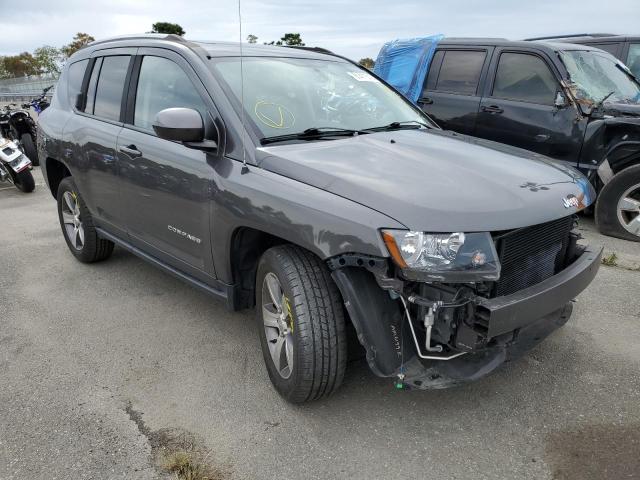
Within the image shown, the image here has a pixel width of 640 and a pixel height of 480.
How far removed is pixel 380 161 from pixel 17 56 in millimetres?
77416

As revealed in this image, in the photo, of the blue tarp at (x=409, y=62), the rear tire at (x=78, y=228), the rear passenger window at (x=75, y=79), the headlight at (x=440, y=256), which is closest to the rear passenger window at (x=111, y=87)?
the rear passenger window at (x=75, y=79)

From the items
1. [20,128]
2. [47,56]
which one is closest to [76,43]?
[47,56]

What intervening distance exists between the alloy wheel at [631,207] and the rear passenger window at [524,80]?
1323mm

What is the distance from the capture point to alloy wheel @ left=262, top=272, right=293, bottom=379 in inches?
109

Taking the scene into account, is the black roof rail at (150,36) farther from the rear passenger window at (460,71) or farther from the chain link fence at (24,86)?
the chain link fence at (24,86)

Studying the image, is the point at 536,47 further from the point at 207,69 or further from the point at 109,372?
the point at 109,372

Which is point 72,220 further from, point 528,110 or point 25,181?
point 528,110

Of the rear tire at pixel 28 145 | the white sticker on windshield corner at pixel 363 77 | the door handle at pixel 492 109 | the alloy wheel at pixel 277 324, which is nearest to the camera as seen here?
the alloy wheel at pixel 277 324

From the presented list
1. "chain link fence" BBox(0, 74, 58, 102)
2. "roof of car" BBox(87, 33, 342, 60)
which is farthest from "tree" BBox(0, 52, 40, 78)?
"roof of car" BBox(87, 33, 342, 60)

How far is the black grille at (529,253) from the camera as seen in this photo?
241 centimetres

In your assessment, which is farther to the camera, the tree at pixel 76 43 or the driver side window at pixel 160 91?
the tree at pixel 76 43

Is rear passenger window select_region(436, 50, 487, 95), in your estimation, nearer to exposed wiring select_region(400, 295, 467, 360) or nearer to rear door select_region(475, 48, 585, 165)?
rear door select_region(475, 48, 585, 165)

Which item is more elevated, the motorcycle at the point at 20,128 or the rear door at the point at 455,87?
the rear door at the point at 455,87

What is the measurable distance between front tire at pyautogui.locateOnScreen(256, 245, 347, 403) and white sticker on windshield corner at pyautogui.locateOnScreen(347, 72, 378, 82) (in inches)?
65.8
